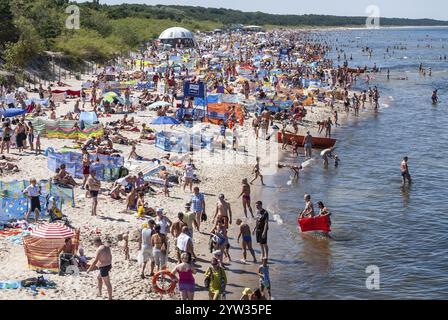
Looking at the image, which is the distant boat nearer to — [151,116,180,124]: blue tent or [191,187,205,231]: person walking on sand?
Answer: [151,116,180,124]: blue tent

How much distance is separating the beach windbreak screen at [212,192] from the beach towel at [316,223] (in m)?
0.04

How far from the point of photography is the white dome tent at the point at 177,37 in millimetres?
64188

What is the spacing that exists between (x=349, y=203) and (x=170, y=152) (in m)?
6.98

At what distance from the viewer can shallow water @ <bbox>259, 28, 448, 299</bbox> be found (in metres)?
13.0

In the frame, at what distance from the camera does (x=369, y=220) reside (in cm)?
1728

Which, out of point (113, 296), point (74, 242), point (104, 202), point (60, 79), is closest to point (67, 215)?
point (104, 202)

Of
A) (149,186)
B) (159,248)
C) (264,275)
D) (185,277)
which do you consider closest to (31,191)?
(159,248)

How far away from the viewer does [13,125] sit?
22.8 m

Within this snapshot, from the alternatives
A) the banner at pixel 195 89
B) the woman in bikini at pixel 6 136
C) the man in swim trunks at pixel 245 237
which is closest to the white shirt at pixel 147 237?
the man in swim trunks at pixel 245 237

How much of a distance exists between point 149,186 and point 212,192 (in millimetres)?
2113

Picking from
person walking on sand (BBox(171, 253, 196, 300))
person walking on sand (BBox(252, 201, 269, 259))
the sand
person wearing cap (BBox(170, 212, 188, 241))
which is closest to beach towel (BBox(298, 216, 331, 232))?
the sand

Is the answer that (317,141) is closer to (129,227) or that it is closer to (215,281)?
(129,227)
